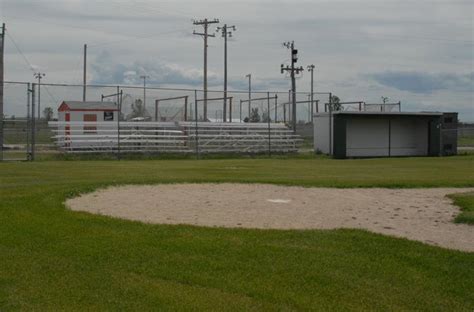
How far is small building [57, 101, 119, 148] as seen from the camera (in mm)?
27672

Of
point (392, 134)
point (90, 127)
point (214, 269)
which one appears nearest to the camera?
point (214, 269)

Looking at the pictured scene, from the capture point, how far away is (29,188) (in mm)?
12914

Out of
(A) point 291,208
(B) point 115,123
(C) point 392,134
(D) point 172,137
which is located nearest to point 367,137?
(C) point 392,134

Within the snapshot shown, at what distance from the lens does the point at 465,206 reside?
1090 cm

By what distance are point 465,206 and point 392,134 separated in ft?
79.7

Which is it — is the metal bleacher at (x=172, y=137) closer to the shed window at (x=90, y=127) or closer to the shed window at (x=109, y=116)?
the shed window at (x=90, y=127)

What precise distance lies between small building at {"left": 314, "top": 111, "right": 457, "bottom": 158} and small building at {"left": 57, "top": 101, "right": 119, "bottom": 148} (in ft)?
35.5

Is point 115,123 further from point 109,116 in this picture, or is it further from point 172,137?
point 109,116

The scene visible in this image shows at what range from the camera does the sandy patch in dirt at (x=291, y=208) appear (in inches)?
349

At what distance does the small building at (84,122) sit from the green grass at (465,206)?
725 inches

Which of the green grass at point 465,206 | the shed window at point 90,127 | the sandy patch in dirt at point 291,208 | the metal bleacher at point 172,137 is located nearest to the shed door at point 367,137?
the metal bleacher at point 172,137

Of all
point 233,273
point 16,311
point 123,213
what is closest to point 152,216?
point 123,213

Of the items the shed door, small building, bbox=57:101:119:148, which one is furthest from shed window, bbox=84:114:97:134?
the shed door

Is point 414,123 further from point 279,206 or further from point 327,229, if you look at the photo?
point 327,229
